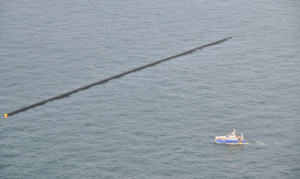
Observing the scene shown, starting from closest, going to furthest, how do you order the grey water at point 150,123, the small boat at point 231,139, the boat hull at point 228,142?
the grey water at point 150,123
the small boat at point 231,139
the boat hull at point 228,142

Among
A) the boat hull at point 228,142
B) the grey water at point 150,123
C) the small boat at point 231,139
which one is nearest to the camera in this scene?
the grey water at point 150,123

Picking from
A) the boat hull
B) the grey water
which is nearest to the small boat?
the boat hull

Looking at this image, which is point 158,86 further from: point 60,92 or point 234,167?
point 234,167

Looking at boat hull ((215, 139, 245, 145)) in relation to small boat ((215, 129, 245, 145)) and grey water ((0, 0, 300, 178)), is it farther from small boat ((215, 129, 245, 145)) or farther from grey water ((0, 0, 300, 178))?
grey water ((0, 0, 300, 178))

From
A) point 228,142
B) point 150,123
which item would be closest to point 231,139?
point 228,142

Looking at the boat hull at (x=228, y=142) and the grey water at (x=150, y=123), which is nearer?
the grey water at (x=150, y=123)

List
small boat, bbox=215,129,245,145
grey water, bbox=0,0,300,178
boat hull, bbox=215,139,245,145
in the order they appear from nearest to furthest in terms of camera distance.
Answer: grey water, bbox=0,0,300,178 → small boat, bbox=215,129,245,145 → boat hull, bbox=215,139,245,145

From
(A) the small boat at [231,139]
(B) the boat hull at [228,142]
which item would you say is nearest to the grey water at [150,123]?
(B) the boat hull at [228,142]

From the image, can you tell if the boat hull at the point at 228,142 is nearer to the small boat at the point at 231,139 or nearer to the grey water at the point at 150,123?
the small boat at the point at 231,139

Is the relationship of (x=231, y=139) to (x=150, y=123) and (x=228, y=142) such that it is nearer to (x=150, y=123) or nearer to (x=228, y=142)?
(x=228, y=142)
